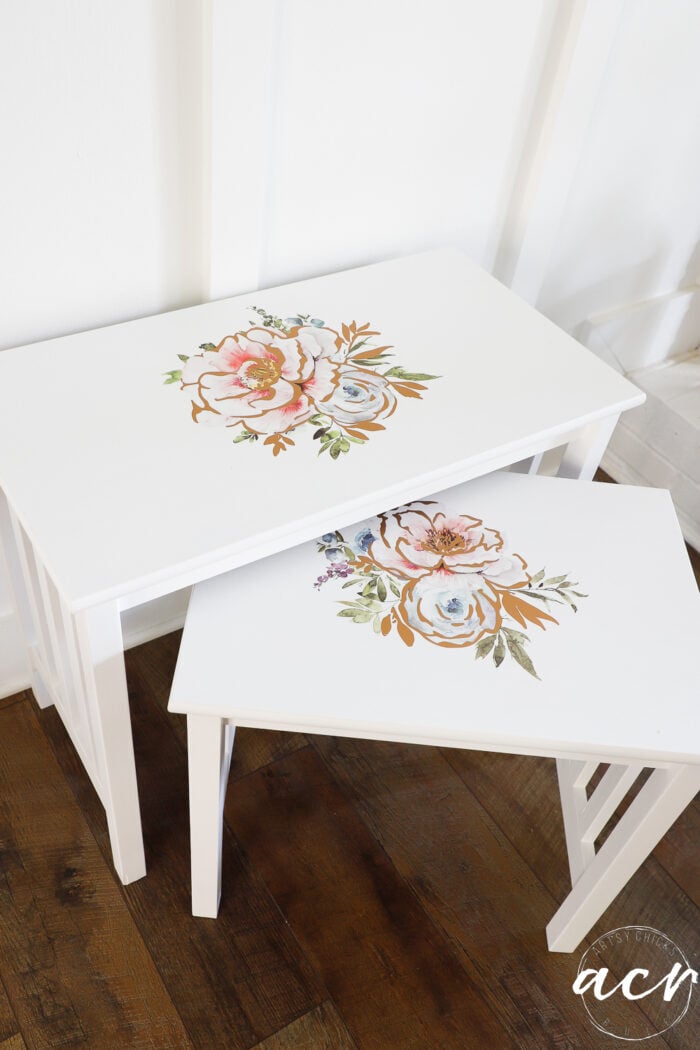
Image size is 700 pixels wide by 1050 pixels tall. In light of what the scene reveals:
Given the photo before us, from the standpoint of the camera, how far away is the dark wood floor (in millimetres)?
1100

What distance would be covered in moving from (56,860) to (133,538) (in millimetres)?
598

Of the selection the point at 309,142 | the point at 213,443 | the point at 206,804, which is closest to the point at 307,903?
the point at 206,804

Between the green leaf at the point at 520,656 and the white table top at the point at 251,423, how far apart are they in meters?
0.19

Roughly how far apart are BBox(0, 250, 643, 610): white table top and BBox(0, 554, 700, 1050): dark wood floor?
0.55 metres

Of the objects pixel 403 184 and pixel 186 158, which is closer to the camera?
pixel 186 158

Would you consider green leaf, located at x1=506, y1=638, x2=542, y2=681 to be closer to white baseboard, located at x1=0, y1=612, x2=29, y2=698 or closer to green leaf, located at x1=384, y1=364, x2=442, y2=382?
green leaf, located at x1=384, y1=364, x2=442, y2=382

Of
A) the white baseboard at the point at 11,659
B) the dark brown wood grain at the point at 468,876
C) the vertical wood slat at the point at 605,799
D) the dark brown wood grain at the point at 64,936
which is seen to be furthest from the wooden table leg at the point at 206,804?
the vertical wood slat at the point at 605,799

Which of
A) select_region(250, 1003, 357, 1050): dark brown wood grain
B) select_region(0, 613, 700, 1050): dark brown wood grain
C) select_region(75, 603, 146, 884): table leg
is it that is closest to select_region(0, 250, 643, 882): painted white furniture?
select_region(75, 603, 146, 884): table leg

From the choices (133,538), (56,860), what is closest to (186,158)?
(133,538)

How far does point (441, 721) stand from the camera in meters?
0.86

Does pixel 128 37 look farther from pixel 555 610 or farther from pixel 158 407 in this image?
pixel 555 610

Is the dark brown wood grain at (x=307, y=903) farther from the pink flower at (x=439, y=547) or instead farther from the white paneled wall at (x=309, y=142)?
the pink flower at (x=439, y=547)

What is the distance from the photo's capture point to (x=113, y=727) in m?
0.98

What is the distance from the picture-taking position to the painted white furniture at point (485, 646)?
0.87 m
